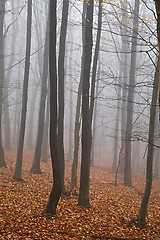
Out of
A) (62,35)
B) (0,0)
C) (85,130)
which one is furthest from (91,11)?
(0,0)

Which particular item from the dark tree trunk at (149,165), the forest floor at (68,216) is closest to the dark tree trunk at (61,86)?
the forest floor at (68,216)

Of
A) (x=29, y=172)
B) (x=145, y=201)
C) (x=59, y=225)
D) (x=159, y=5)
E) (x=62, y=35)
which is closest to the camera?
(x=159, y=5)

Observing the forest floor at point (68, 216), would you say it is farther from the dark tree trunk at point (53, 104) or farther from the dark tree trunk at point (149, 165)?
the dark tree trunk at point (53, 104)

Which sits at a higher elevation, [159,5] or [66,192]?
[159,5]

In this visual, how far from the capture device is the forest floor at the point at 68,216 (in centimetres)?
713

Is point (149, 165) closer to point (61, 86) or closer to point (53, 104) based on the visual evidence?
point (53, 104)

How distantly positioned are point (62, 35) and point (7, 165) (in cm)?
846

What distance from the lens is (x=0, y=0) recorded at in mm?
16047

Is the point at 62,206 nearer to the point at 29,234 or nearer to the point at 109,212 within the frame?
the point at 109,212

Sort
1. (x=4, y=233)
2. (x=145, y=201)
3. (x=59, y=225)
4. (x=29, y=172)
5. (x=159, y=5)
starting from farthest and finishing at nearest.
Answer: (x=29, y=172) → (x=145, y=201) → (x=59, y=225) → (x=4, y=233) → (x=159, y=5)

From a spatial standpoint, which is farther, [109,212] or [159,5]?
[109,212]

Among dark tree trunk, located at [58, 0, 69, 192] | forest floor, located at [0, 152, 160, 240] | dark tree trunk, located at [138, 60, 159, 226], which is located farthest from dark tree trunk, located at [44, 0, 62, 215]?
dark tree trunk, located at [58, 0, 69, 192]

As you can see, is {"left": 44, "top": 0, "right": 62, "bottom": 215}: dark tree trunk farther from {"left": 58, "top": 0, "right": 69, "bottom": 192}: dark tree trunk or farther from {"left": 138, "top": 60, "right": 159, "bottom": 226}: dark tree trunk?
{"left": 58, "top": 0, "right": 69, "bottom": 192}: dark tree trunk

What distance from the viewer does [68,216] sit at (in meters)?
8.75
